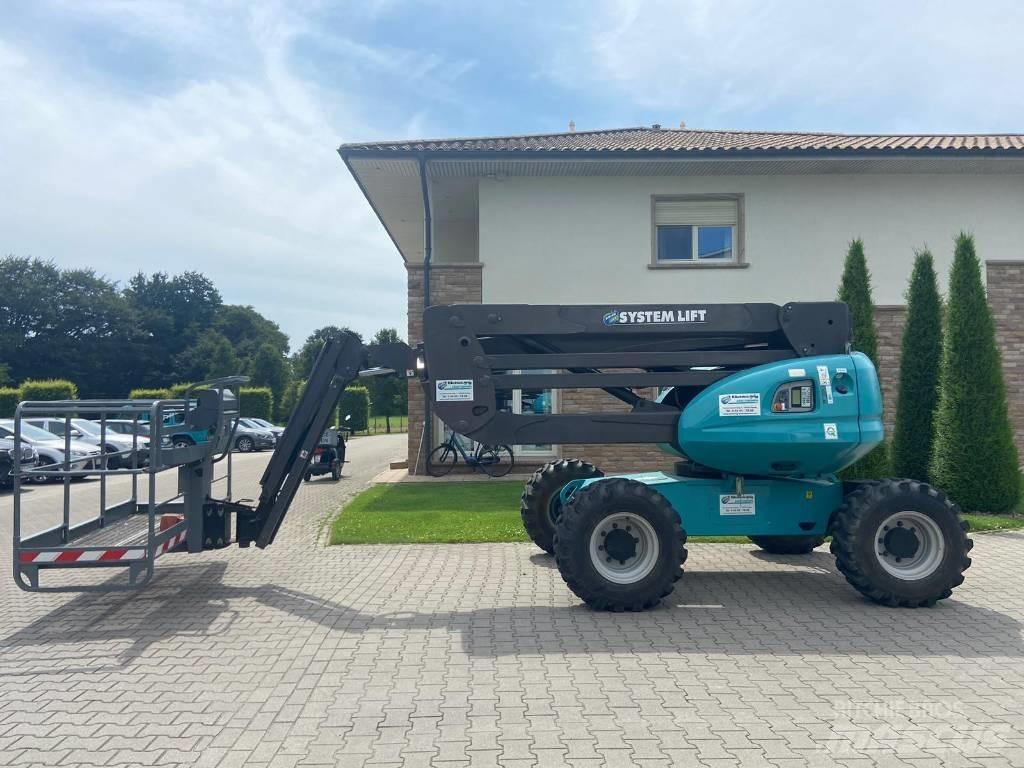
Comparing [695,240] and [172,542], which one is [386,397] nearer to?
[695,240]

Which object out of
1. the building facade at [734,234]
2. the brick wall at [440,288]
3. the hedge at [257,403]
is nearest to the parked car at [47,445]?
the brick wall at [440,288]

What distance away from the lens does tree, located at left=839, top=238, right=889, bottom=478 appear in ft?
40.0

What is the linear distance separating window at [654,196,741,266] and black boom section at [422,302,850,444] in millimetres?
9819

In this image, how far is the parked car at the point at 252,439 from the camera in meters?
32.5

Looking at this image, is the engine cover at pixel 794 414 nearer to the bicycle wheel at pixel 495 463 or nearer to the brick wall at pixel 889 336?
the bicycle wheel at pixel 495 463

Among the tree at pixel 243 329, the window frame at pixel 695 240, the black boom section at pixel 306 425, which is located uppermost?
the tree at pixel 243 329

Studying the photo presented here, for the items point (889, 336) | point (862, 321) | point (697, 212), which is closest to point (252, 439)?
point (697, 212)

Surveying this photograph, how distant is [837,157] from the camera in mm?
15594

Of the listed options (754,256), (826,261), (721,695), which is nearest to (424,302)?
(754,256)

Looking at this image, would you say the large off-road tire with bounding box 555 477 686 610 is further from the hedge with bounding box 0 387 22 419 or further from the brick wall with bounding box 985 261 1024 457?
the hedge with bounding box 0 387 22 419

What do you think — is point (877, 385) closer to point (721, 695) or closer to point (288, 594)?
point (721, 695)

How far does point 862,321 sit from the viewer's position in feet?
40.7

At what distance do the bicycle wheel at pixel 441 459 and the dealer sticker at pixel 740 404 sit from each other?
1036cm

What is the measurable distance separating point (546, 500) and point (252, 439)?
26454 mm
